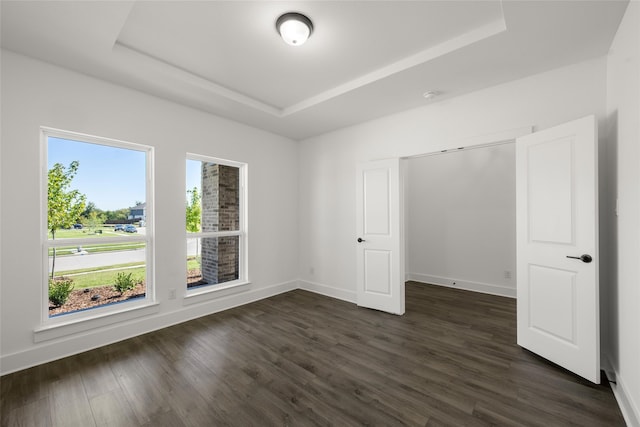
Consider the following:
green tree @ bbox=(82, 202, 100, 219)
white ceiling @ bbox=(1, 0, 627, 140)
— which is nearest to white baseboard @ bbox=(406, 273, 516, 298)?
white ceiling @ bbox=(1, 0, 627, 140)

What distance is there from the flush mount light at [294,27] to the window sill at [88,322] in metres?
3.23

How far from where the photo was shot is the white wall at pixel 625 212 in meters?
1.75

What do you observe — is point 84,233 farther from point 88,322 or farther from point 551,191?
point 551,191

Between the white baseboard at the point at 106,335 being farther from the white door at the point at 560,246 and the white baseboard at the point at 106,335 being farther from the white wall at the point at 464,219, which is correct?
the white door at the point at 560,246

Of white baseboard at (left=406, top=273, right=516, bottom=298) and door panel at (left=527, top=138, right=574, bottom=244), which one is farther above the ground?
door panel at (left=527, top=138, right=574, bottom=244)

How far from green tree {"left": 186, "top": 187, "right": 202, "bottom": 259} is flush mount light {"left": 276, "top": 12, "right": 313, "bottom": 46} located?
2405mm

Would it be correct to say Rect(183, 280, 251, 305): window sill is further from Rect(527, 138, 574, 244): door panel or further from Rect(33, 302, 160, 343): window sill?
Rect(527, 138, 574, 244): door panel

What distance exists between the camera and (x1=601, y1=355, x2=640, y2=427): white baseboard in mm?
1711

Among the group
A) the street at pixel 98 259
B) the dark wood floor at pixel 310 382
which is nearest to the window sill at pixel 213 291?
the dark wood floor at pixel 310 382

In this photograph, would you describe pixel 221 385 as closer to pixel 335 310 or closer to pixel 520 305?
pixel 335 310

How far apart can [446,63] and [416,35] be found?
464 mm

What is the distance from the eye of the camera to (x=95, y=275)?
2969mm

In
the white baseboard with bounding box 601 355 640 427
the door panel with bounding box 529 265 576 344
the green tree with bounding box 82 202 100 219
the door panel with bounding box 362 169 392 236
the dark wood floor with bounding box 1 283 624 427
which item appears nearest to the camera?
the white baseboard with bounding box 601 355 640 427

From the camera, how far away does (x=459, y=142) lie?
3344mm
